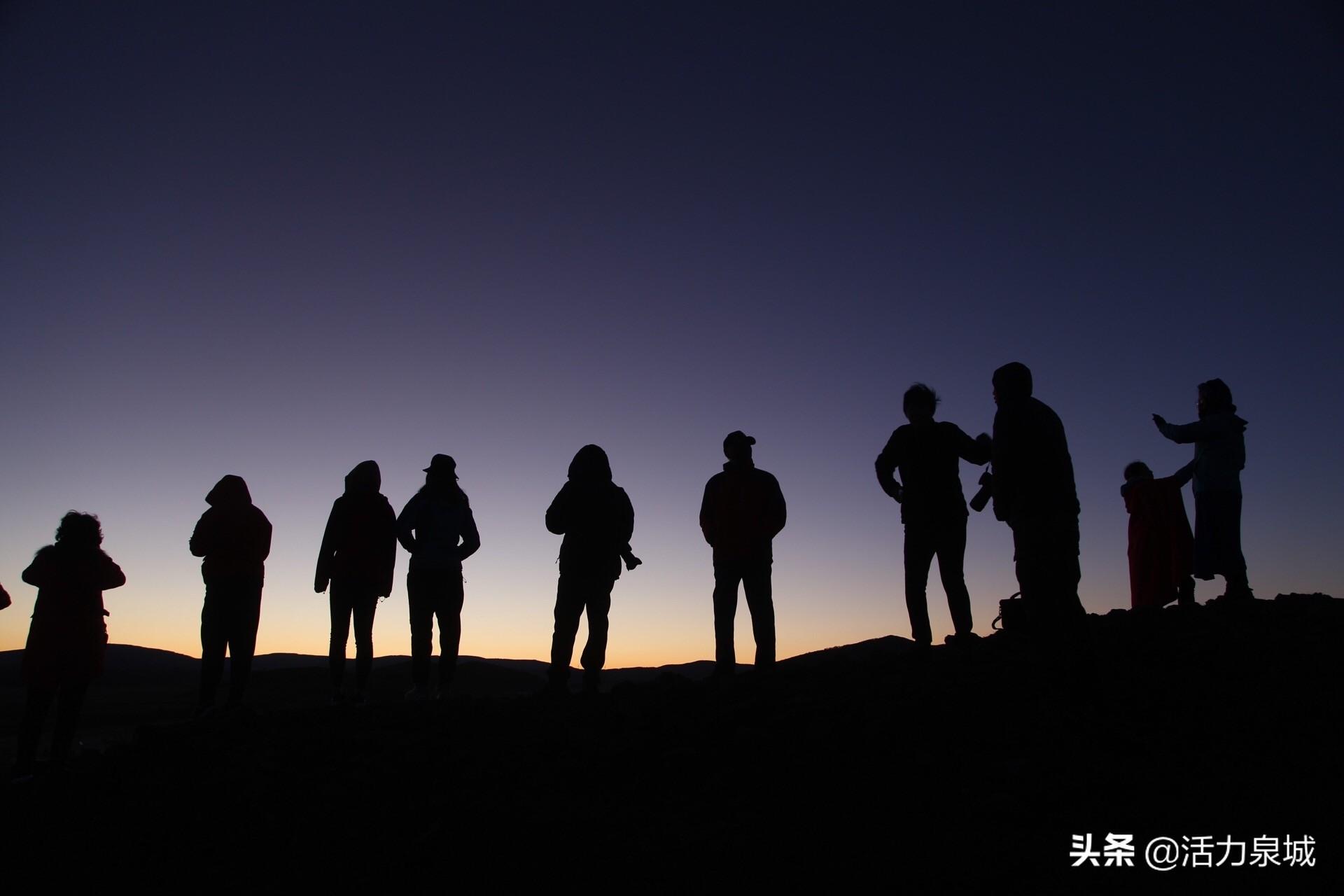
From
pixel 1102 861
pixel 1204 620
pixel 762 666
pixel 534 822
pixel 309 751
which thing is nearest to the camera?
pixel 1102 861

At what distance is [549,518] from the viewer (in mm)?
7293

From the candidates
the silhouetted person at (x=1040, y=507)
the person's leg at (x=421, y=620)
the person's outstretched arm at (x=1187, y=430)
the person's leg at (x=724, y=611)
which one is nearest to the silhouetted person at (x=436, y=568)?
the person's leg at (x=421, y=620)

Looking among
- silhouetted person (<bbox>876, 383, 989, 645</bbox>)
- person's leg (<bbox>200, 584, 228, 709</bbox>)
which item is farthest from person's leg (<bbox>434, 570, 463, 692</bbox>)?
silhouetted person (<bbox>876, 383, 989, 645</bbox>)

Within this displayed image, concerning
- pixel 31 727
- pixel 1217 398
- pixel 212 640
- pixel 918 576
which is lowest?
pixel 31 727

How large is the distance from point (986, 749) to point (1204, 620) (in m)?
3.65

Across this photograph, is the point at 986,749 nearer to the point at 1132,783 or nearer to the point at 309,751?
the point at 1132,783

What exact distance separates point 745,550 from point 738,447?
3.13 feet

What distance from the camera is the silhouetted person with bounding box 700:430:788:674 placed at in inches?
286

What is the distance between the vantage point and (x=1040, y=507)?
4.89m

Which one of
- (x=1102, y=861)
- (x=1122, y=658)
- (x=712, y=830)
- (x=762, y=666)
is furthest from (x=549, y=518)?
(x=1102, y=861)

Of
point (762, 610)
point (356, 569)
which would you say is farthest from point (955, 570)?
point (356, 569)

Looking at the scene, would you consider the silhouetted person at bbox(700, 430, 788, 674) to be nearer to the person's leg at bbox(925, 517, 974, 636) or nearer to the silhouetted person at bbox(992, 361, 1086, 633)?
the person's leg at bbox(925, 517, 974, 636)

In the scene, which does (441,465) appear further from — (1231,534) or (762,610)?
(1231,534)

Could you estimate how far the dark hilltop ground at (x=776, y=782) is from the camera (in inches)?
134
